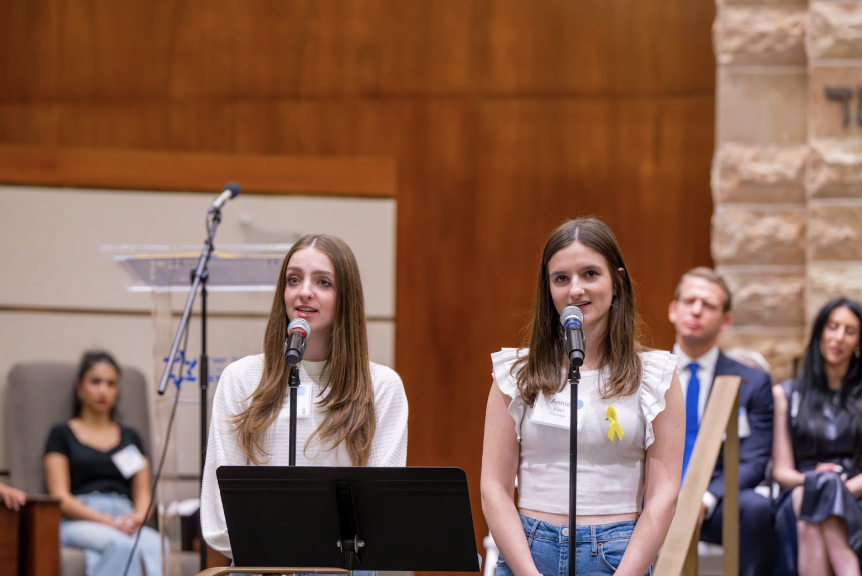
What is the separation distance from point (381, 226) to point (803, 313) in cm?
224

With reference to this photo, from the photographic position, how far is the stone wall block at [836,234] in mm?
5156

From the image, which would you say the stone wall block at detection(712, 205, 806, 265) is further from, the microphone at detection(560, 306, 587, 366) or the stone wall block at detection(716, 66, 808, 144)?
the microphone at detection(560, 306, 587, 366)

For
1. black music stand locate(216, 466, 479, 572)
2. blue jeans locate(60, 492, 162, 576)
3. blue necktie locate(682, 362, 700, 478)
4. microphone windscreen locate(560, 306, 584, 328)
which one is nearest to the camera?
black music stand locate(216, 466, 479, 572)

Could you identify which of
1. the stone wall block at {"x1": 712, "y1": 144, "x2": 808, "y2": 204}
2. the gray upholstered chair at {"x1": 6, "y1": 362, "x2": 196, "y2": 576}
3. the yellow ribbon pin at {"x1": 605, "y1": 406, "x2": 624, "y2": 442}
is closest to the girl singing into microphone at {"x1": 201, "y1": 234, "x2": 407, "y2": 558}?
the yellow ribbon pin at {"x1": 605, "y1": 406, "x2": 624, "y2": 442}

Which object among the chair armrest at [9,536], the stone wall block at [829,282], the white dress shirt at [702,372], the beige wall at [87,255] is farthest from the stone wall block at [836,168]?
the chair armrest at [9,536]

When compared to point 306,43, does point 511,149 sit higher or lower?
lower

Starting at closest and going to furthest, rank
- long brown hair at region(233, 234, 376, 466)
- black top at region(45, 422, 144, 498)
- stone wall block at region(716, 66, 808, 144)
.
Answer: long brown hair at region(233, 234, 376, 466)
black top at region(45, 422, 144, 498)
stone wall block at region(716, 66, 808, 144)

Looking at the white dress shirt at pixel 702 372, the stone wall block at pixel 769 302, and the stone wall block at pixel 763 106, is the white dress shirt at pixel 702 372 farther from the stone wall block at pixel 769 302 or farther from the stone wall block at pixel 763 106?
the stone wall block at pixel 763 106

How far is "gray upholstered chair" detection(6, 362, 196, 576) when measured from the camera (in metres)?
4.95

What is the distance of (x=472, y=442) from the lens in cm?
584

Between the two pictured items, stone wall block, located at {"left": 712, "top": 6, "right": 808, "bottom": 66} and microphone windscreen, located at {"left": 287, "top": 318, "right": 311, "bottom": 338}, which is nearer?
microphone windscreen, located at {"left": 287, "top": 318, "right": 311, "bottom": 338}

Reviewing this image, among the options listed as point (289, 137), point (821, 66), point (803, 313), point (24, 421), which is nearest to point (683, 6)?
point (821, 66)

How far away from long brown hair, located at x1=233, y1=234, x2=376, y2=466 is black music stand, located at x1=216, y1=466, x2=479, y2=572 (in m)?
0.31

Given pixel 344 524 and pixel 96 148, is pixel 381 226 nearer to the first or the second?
pixel 96 148
